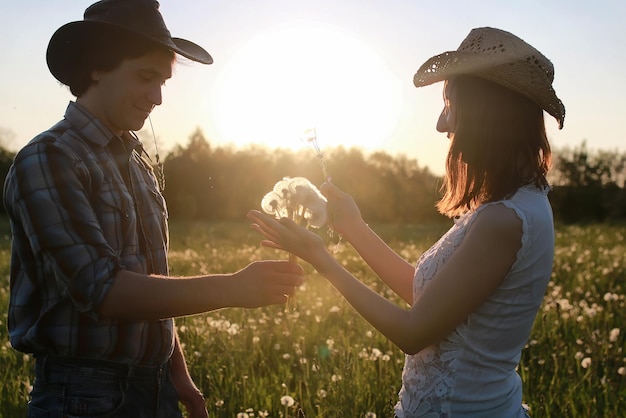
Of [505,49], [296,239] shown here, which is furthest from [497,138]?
[296,239]

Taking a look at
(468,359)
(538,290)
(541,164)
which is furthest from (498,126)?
(468,359)

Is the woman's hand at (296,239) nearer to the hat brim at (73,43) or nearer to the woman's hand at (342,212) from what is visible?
the woman's hand at (342,212)

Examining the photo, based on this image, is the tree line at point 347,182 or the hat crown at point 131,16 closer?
the hat crown at point 131,16

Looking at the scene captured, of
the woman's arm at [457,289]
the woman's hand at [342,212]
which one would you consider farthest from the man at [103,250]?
the woman's hand at [342,212]

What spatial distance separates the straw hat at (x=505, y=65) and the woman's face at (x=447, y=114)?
0.05 meters

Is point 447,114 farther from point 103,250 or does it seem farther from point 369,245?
point 103,250

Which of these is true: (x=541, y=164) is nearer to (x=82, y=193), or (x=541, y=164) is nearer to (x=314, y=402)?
(x=82, y=193)

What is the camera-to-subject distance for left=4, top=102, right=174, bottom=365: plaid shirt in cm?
230

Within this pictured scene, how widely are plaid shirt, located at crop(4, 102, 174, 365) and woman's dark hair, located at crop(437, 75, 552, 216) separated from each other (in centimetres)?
134

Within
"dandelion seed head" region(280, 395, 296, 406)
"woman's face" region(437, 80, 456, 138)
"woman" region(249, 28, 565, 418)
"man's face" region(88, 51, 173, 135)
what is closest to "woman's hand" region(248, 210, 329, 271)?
"woman" region(249, 28, 565, 418)

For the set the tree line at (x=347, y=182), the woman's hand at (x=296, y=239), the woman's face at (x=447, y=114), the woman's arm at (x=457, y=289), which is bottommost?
the woman's arm at (x=457, y=289)

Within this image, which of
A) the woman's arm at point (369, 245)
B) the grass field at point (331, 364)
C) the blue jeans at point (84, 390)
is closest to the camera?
the blue jeans at point (84, 390)

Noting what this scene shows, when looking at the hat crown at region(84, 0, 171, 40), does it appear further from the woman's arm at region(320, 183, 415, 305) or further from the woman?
the woman's arm at region(320, 183, 415, 305)

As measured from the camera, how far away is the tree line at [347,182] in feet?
117
